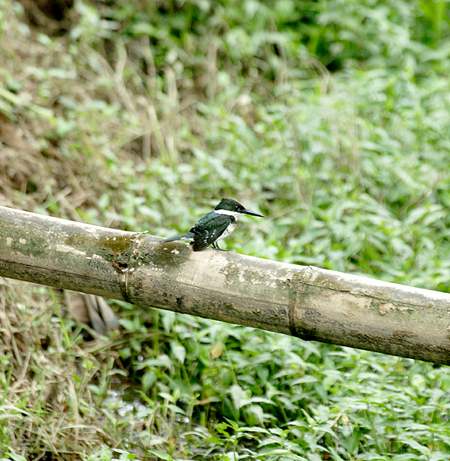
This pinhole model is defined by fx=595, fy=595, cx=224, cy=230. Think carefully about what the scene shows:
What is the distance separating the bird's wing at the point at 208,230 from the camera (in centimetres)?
218

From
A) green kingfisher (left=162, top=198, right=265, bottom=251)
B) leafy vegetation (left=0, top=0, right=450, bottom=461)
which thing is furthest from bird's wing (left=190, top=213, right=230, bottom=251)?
leafy vegetation (left=0, top=0, right=450, bottom=461)

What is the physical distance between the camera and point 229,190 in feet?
14.8

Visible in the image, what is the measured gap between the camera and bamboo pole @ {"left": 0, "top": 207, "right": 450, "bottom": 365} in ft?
5.98

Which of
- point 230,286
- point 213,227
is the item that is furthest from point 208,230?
point 230,286

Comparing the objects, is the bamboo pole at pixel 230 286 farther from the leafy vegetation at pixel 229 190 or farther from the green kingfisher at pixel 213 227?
the leafy vegetation at pixel 229 190

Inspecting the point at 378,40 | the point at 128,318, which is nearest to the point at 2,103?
the point at 128,318

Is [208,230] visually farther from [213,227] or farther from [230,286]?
[230,286]

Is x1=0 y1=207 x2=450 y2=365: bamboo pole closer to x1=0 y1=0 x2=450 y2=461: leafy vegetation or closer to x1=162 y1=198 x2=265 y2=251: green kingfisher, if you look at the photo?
x1=162 y1=198 x2=265 y2=251: green kingfisher

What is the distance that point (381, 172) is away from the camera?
4508 mm

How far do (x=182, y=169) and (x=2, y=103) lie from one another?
141 cm

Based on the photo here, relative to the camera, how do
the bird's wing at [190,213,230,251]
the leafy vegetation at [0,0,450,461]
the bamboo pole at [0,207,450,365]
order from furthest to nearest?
1. the leafy vegetation at [0,0,450,461]
2. the bird's wing at [190,213,230,251]
3. the bamboo pole at [0,207,450,365]

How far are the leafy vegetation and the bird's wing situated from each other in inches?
27.1

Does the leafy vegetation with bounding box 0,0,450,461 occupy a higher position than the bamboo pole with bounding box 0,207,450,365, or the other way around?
the bamboo pole with bounding box 0,207,450,365

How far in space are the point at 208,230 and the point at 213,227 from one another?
0.06 metres
